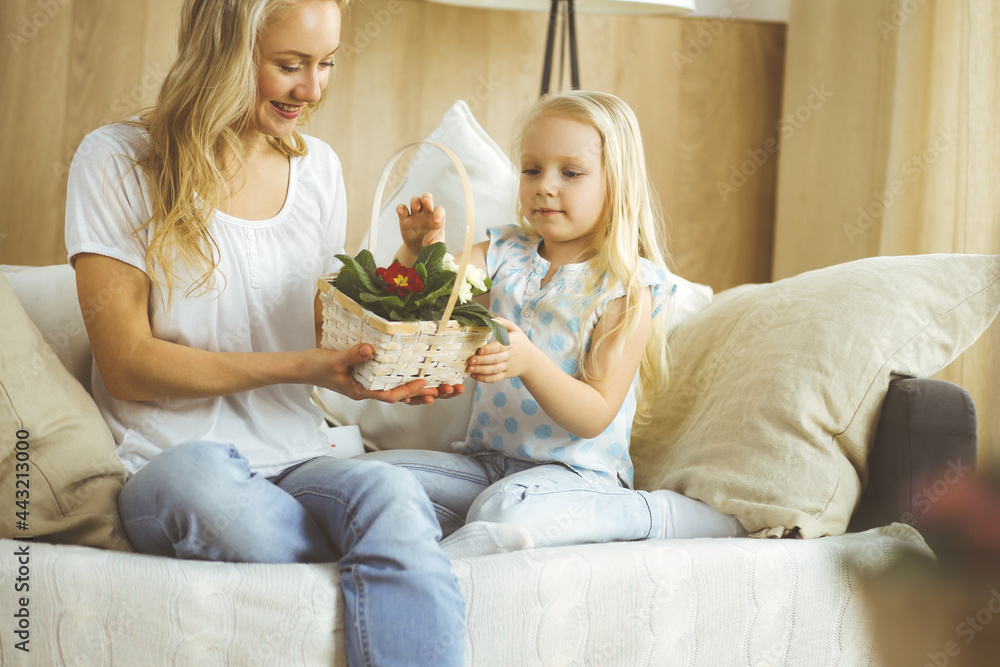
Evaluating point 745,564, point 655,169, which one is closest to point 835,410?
point 745,564

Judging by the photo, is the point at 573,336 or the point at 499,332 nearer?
the point at 499,332

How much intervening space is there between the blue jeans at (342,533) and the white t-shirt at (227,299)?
0.33 ft

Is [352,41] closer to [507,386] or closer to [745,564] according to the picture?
[507,386]

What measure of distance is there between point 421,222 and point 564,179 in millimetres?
233

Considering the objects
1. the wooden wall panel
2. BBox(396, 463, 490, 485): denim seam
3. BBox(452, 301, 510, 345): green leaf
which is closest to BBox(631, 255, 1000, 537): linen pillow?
BBox(396, 463, 490, 485): denim seam

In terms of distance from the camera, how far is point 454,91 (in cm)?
220

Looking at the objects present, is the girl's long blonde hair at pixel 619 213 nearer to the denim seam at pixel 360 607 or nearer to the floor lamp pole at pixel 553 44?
Answer: the denim seam at pixel 360 607

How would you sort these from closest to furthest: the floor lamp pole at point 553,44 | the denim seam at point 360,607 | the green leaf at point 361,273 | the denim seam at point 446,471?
→ the denim seam at point 360,607 → the green leaf at point 361,273 → the denim seam at point 446,471 → the floor lamp pole at point 553,44

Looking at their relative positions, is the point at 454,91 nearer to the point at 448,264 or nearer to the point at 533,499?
the point at 448,264

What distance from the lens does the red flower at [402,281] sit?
91cm

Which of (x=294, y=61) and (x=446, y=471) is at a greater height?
(x=294, y=61)

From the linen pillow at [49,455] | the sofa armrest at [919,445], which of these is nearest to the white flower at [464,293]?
the linen pillow at [49,455]

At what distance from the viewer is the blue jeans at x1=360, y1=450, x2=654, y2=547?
1.01 m

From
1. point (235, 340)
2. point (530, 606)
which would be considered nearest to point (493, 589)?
point (530, 606)
